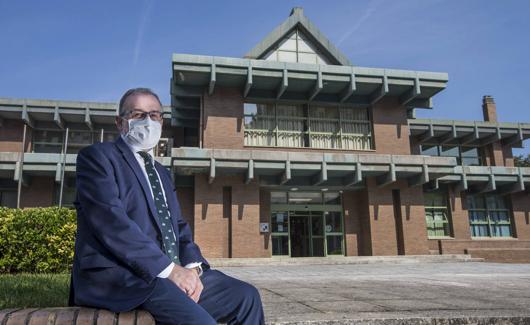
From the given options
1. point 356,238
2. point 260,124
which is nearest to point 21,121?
point 260,124

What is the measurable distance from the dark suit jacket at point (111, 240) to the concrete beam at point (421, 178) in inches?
717

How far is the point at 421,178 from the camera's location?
1905cm

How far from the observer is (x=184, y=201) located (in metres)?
20.4

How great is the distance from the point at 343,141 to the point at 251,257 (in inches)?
290

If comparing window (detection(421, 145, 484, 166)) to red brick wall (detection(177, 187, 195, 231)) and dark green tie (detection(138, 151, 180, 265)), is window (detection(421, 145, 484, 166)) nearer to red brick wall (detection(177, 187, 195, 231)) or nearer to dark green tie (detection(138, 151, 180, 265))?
red brick wall (detection(177, 187, 195, 231))

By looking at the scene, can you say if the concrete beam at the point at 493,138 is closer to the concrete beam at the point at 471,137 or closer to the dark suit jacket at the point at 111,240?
the concrete beam at the point at 471,137

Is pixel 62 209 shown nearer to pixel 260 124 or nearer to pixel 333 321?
pixel 333 321

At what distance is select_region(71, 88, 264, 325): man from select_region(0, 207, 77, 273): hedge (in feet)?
27.1

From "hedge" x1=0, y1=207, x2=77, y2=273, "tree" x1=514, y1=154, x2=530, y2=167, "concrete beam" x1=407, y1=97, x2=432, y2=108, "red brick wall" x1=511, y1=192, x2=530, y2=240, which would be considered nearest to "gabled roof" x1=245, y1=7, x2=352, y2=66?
"concrete beam" x1=407, y1=97, x2=432, y2=108

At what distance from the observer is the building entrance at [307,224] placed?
1952cm

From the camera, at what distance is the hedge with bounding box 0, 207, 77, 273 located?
32.0 feet

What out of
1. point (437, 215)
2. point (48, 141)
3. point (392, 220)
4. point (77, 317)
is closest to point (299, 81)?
point (392, 220)

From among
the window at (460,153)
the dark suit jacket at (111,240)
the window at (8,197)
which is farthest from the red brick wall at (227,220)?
the dark suit jacket at (111,240)

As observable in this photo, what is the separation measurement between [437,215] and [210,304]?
23.3 metres
